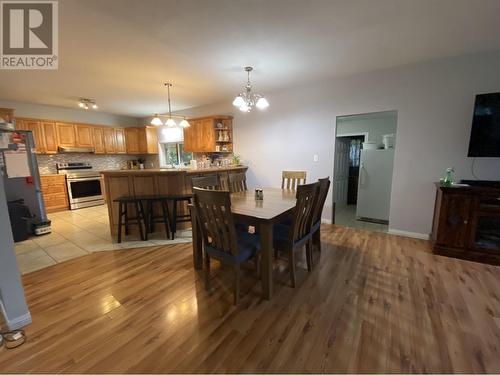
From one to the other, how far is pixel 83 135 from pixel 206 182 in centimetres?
507

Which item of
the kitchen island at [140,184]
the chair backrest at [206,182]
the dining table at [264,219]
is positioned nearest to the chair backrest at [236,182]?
the kitchen island at [140,184]

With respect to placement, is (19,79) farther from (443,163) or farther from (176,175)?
(443,163)

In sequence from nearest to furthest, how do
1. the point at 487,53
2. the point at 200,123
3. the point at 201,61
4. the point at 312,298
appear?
the point at 312,298 → the point at 487,53 → the point at 201,61 → the point at 200,123

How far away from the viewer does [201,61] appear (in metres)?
2.85

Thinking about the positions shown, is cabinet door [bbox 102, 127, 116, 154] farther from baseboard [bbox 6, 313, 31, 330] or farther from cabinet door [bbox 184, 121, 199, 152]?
baseboard [bbox 6, 313, 31, 330]

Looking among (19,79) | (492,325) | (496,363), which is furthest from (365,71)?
(19,79)

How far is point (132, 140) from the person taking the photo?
6672mm

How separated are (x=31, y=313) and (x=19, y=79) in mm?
3685

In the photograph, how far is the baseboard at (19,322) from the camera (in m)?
1.63

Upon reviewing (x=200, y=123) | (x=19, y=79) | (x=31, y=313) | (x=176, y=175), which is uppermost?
(x=19, y=79)

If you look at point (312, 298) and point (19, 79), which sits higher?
point (19, 79)

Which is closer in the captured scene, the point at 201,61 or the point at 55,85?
the point at 201,61

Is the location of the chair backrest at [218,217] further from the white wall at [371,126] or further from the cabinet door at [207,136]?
the white wall at [371,126]

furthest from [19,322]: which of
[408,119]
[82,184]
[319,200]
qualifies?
[408,119]
